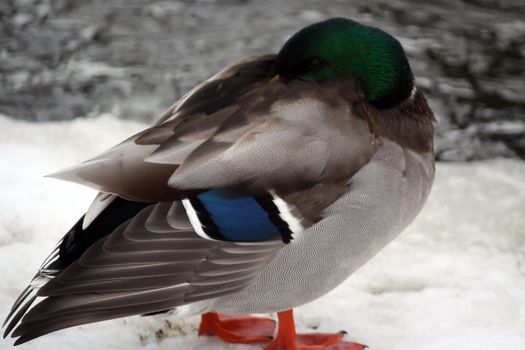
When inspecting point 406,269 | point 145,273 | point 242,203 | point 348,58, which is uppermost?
point 348,58

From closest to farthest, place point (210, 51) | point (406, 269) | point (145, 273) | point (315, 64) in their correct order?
point (145, 273) < point (315, 64) < point (406, 269) < point (210, 51)

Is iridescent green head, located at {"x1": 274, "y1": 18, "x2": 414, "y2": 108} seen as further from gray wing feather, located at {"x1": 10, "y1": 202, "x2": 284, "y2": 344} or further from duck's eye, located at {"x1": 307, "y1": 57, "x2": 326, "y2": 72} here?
gray wing feather, located at {"x1": 10, "y1": 202, "x2": 284, "y2": 344}

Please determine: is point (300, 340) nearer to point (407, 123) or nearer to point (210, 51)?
point (407, 123)

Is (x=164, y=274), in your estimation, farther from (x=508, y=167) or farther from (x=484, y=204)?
(x=508, y=167)

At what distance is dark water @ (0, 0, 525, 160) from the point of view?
5.43 meters

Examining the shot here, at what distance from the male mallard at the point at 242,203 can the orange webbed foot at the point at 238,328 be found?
31cm

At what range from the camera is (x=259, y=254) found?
2789 mm

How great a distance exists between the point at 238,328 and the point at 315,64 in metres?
1.01

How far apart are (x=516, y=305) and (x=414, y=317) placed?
0.39m

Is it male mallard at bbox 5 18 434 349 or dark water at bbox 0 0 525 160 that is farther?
dark water at bbox 0 0 525 160

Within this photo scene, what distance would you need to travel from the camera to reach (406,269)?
12.3ft

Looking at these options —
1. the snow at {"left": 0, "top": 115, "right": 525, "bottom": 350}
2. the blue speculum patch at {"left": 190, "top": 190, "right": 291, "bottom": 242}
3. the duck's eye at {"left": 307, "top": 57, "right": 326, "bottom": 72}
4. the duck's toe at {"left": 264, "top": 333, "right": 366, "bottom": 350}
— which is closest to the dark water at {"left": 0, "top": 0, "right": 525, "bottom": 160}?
the snow at {"left": 0, "top": 115, "right": 525, "bottom": 350}

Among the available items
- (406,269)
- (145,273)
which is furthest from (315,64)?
(406,269)

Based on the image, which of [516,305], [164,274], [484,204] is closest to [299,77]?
A: [164,274]
